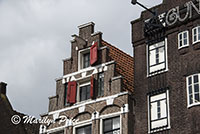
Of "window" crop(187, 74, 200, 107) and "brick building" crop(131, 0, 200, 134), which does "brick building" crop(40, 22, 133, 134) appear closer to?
Result: "brick building" crop(131, 0, 200, 134)

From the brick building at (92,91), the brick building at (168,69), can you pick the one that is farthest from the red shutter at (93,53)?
the brick building at (168,69)

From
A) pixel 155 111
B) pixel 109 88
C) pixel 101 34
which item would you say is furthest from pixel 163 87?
pixel 101 34

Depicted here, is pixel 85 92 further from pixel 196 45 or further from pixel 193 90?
pixel 196 45

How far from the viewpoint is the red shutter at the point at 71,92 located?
35250 millimetres

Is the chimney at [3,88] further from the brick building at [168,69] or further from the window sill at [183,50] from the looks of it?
the window sill at [183,50]

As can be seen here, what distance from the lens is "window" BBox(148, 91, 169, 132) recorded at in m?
31.2

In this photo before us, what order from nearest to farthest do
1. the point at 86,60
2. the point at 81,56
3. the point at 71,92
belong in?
the point at 71,92, the point at 86,60, the point at 81,56

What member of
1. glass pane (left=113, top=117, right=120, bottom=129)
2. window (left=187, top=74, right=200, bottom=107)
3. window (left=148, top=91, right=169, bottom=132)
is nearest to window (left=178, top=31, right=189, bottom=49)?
window (left=187, top=74, right=200, bottom=107)

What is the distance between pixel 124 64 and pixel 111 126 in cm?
477

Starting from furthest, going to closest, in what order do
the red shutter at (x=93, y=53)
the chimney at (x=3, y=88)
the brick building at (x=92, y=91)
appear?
the chimney at (x=3, y=88) < the red shutter at (x=93, y=53) < the brick building at (x=92, y=91)

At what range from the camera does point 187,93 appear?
30594mm

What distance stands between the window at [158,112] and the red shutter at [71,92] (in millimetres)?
5128

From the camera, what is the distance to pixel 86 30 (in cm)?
3678

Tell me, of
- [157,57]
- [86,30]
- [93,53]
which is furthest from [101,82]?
[86,30]
